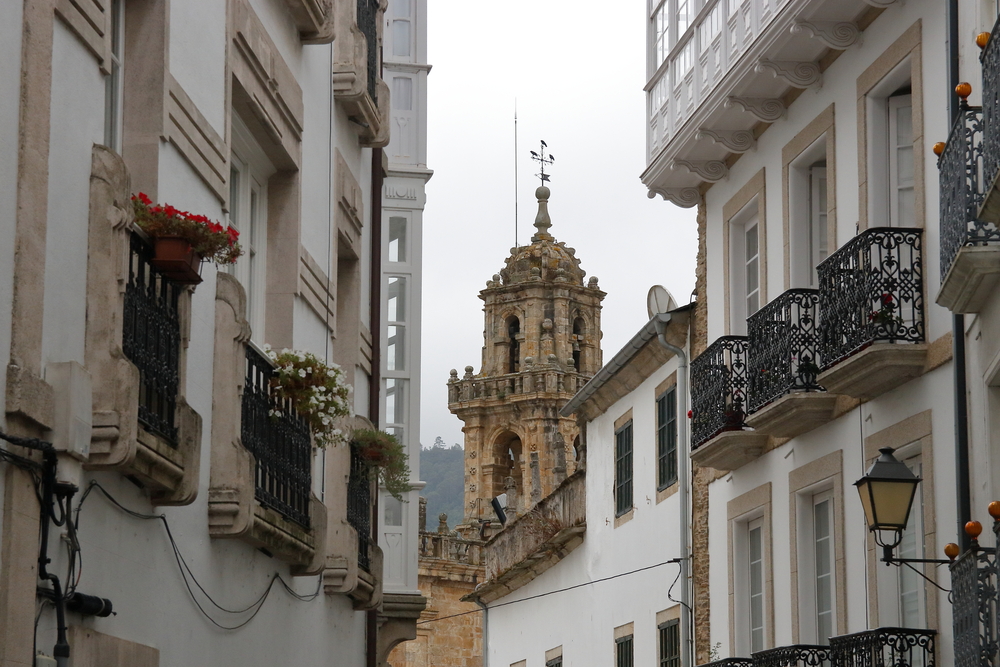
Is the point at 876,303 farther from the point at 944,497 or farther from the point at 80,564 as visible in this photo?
the point at 80,564

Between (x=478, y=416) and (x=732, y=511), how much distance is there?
46.9 m

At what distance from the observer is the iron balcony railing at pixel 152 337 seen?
7.07 metres

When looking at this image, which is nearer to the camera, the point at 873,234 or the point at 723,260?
the point at 873,234

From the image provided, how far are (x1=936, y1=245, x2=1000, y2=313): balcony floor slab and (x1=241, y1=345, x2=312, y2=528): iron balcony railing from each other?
4.20 m

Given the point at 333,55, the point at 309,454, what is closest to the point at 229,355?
the point at 309,454

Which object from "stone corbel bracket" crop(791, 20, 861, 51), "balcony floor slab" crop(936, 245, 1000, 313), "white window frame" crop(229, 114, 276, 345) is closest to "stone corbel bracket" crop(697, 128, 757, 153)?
"stone corbel bracket" crop(791, 20, 861, 51)

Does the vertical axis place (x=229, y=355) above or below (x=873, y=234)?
below

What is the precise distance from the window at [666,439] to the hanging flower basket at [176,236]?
44.6 feet

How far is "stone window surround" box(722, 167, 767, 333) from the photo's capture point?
16375mm

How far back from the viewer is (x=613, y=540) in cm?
2400

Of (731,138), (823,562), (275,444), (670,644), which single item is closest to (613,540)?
(670,644)

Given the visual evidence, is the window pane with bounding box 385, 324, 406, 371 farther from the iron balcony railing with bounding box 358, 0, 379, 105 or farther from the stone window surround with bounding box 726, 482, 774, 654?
the stone window surround with bounding box 726, 482, 774, 654

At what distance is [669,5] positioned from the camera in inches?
716

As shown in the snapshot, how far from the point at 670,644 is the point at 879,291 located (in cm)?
929
